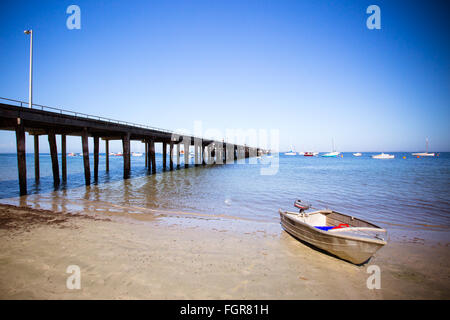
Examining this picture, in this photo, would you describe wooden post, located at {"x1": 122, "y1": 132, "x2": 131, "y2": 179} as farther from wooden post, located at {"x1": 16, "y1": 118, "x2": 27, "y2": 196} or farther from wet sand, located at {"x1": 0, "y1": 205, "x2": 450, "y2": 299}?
wet sand, located at {"x1": 0, "y1": 205, "x2": 450, "y2": 299}

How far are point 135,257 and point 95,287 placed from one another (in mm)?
1396

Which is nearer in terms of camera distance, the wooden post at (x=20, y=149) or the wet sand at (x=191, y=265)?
the wet sand at (x=191, y=265)

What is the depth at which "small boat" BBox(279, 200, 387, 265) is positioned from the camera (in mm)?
5285

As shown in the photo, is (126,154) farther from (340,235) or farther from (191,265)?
(340,235)

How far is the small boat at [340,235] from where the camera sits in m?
5.29

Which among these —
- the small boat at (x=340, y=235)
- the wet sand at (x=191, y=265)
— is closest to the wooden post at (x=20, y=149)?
the wet sand at (x=191, y=265)

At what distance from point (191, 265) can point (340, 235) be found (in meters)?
4.03

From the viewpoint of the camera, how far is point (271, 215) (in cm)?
1107

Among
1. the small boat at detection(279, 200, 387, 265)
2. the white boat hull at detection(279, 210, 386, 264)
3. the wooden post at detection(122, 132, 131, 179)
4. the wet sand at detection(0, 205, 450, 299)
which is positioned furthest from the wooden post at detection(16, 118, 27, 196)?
the white boat hull at detection(279, 210, 386, 264)

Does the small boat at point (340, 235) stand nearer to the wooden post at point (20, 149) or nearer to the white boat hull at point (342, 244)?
the white boat hull at point (342, 244)

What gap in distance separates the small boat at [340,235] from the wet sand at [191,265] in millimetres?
327

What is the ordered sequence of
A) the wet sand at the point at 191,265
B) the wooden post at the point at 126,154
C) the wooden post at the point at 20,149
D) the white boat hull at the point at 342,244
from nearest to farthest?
the wet sand at the point at 191,265 → the white boat hull at the point at 342,244 → the wooden post at the point at 20,149 → the wooden post at the point at 126,154

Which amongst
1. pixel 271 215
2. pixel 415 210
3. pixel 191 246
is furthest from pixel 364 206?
pixel 191 246
